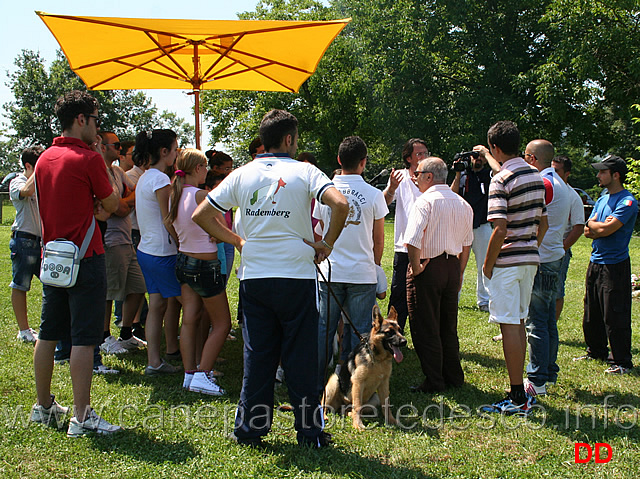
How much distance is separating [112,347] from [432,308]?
348 cm

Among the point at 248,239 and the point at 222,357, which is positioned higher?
the point at 248,239

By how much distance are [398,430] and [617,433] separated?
1.61 m

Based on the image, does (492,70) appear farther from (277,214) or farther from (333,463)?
(333,463)

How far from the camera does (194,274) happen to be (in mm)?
4699

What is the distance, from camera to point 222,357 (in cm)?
587

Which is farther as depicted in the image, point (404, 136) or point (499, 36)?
point (404, 136)

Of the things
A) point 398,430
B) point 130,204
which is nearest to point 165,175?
point 130,204

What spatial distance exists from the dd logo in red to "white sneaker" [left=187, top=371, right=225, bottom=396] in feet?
9.19

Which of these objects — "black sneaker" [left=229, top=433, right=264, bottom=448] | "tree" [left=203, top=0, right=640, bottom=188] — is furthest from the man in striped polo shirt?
"tree" [left=203, top=0, right=640, bottom=188]

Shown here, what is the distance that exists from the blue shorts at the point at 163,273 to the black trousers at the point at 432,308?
2.22 m

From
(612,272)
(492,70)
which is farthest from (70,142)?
(492,70)

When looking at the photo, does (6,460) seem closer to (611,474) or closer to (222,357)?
(222,357)

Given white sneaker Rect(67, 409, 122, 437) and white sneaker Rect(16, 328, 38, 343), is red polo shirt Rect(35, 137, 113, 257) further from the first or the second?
white sneaker Rect(16, 328, 38, 343)

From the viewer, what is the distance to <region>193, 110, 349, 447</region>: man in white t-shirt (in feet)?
11.2
